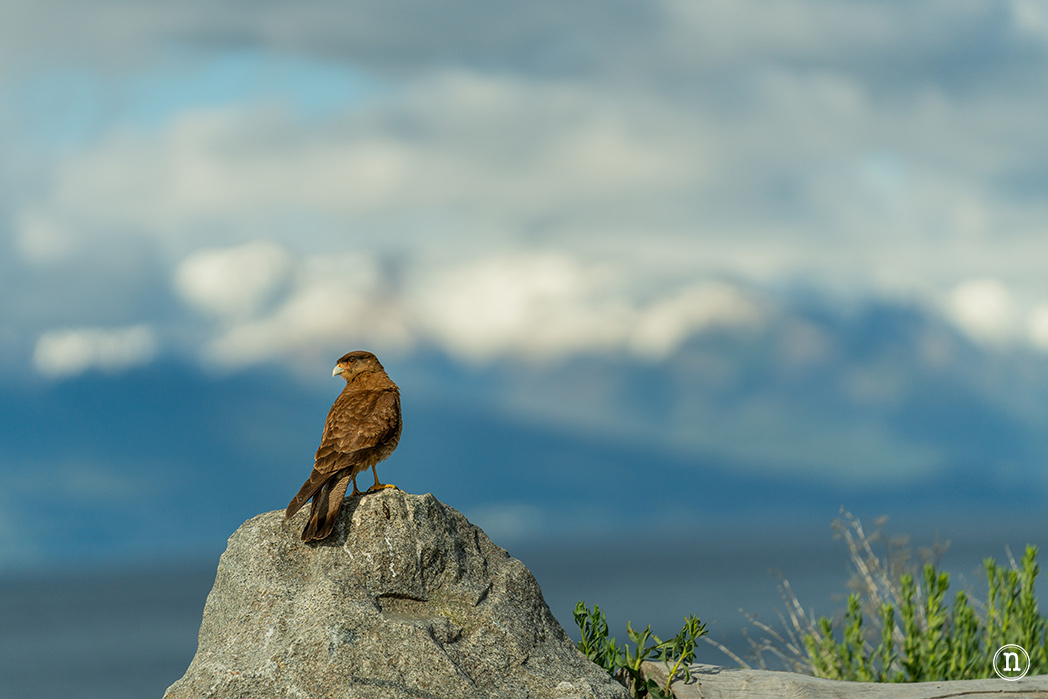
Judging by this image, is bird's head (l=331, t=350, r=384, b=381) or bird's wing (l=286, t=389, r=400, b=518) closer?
bird's wing (l=286, t=389, r=400, b=518)

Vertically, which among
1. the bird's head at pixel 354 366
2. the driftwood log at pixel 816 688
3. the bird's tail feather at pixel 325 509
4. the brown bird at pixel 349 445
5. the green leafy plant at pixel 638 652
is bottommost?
the driftwood log at pixel 816 688

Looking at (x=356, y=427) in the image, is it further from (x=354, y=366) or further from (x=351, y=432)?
(x=354, y=366)

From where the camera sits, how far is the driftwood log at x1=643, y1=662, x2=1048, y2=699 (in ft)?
25.5

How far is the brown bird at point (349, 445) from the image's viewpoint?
6758 millimetres

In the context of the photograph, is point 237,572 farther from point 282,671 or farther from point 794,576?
point 794,576

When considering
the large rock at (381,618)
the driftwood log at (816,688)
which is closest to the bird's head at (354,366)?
the large rock at (381,618)

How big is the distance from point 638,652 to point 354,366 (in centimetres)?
312

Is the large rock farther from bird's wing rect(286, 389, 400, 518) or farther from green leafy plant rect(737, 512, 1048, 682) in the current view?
green leafy plant rect(737, 512, 1048, 682)

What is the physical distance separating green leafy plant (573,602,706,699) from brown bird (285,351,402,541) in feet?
6.63

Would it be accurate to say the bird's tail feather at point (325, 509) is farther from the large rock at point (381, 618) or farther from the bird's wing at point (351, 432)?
the large rock at point (381, 618)

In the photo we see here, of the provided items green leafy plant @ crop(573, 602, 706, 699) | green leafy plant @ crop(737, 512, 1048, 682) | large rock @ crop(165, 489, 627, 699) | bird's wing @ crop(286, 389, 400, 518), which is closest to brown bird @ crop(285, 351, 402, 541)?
bird's wing @ crop(286, 389, 400, 518)

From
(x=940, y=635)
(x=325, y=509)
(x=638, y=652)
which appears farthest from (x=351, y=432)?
(x=940, y=635)

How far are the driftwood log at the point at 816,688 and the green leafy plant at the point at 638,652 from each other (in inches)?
4.6

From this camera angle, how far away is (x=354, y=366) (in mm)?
7984
